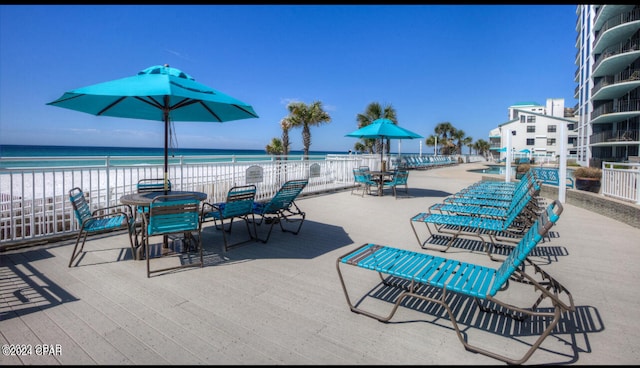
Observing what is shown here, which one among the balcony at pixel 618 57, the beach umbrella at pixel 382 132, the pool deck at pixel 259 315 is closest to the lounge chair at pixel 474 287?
the pool deck at pixel 259 315

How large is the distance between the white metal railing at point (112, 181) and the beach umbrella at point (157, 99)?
80 cm

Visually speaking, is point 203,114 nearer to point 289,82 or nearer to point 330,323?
point 330,323

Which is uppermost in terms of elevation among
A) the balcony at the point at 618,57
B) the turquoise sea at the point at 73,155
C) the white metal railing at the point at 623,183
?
Result: the balcony at the point at 618,57

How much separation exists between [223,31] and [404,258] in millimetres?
17658

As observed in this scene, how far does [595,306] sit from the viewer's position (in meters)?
2.84

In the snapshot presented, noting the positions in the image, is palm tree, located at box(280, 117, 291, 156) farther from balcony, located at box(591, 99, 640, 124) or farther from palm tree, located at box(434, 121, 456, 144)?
palm tree, located at box(434, 121, 456, 144)

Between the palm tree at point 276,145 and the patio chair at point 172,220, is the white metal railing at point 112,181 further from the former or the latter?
the palm tree at point 276,145

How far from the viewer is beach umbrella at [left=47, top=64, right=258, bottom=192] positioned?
3457 mm

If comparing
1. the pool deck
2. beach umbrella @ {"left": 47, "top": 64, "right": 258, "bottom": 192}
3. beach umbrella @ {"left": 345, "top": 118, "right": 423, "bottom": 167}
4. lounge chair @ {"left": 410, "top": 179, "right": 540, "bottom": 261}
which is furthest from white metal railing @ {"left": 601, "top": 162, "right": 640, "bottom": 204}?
beach umbrella @ {"left": 47, "top": 64, "right": 258, "bottom": 192}

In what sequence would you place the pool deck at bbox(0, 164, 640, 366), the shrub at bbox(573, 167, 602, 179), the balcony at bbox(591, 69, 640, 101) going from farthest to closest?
the balcony at bbox(591, 69, 640, 101) < the shrub at bbox(573, 167, 602, 179) < the pool deck at bbox(0, 164, 640, 366)

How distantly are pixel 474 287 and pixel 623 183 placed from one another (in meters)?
7.05

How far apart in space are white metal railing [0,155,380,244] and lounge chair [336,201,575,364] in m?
3.75

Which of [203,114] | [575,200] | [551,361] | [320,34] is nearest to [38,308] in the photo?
[203,114]

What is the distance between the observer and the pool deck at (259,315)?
84.4 inches
